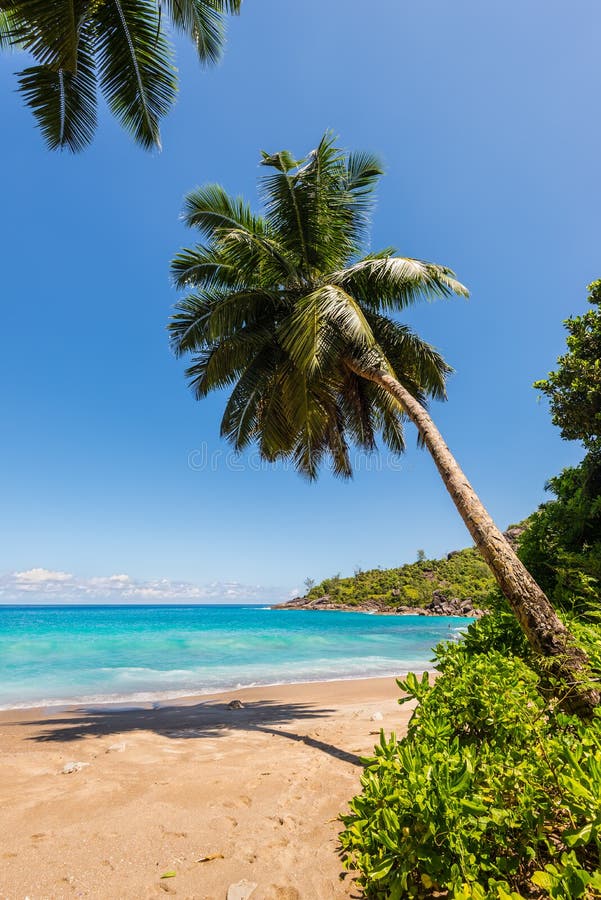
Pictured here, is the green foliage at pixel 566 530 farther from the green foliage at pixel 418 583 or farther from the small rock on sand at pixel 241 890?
the green foliage at pixel 418 583

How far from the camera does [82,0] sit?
16.3 feet

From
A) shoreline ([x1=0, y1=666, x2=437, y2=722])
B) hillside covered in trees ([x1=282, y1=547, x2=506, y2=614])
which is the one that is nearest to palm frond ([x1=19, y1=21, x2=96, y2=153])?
shoreline ([x1=0, y1=666, x2=437, y2=722])

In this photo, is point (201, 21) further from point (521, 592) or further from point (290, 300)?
point (521, 592)

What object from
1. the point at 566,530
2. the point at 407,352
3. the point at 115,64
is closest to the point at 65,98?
the point at 115,64

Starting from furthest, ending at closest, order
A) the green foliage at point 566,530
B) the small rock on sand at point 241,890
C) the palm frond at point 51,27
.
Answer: the green foliage at point 566,530
the palm frond at point 51,27
the small rock on sand at point 241,890

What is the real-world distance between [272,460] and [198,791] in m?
6.99

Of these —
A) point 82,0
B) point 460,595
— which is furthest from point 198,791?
point 460,595

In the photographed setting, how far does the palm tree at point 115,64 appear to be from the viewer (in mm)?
5469

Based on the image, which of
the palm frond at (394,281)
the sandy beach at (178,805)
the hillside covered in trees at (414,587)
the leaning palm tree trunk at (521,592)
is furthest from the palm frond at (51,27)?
the hillside covered in trees at (414,587)

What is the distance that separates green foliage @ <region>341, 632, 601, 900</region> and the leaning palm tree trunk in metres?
1.11

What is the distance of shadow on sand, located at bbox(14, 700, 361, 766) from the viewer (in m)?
7.03

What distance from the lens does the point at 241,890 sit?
2725 mm

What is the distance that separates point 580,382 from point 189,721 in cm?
1009

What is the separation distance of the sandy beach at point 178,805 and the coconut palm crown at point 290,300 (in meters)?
5.17
